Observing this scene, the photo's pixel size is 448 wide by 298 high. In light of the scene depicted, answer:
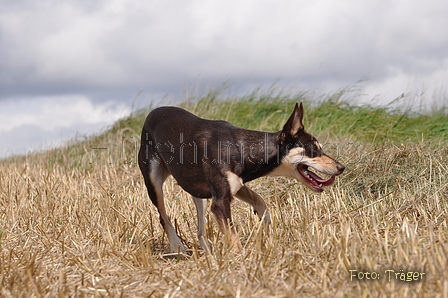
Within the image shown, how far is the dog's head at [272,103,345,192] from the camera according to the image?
451cm

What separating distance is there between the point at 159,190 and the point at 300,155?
1.50m

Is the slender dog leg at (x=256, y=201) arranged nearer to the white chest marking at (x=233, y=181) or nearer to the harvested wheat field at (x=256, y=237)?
the harvested wheat field at (x=256, y=237)

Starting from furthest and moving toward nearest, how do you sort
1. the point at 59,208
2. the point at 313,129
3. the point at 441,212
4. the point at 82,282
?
the point at 313,129 → the point at 59,208 → the point at 441,212 → the point at 82,282

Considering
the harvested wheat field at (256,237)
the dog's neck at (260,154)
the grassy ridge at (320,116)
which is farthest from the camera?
the grassy ridge at (320,116)

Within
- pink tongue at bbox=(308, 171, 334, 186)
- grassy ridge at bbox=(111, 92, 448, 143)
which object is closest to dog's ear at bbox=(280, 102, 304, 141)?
pink tongue at bbox=(308, 171, 334, 186)

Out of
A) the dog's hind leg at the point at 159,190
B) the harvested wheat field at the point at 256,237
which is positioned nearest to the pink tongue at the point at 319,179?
the harvested wheat field at the point at 256,237

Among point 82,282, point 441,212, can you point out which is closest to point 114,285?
point 82,282

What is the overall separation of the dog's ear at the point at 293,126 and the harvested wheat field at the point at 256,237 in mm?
704

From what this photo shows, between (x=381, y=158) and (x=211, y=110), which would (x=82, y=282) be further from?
(x=211, y=110)

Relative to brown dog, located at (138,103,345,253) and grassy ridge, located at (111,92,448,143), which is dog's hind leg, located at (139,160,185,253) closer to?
brown dog, located at (138,103,345,253)

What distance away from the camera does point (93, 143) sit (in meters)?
12.3

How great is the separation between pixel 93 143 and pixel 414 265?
399 inches

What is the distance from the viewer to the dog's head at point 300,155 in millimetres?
4508

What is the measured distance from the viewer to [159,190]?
510cm
